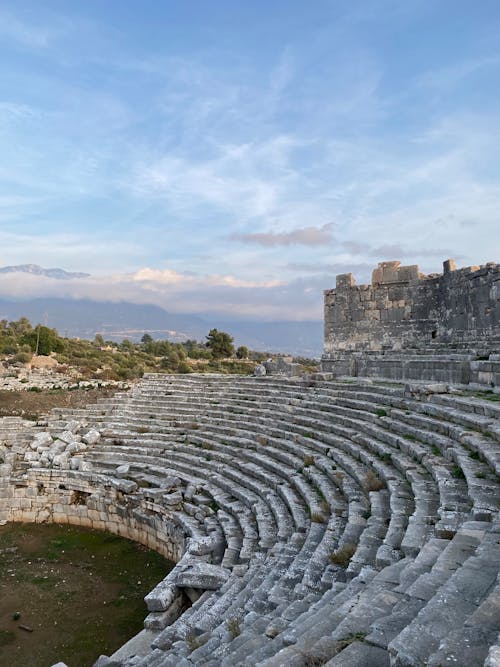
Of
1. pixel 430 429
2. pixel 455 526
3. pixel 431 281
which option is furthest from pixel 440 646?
pixel 431 281

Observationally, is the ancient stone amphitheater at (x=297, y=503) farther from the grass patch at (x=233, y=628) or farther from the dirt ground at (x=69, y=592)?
the dirt ground at (x=69, y=592)

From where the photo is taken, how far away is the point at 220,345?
1751 inches

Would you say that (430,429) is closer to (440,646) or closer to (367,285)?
(440,646)

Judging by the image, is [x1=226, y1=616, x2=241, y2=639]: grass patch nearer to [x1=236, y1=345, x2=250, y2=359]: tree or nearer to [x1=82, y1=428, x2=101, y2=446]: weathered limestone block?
[x1=82, y1=428, x2=101, y2=446]: weathered limestone block

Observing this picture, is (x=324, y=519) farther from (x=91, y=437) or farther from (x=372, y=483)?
(x=91, y=437)

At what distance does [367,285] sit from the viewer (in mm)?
17797

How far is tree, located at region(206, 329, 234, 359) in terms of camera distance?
1743 inches

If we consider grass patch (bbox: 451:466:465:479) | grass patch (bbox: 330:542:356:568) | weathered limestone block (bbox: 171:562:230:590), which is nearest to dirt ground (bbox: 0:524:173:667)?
weathered limestone block (bbox: 171:562:230:590)

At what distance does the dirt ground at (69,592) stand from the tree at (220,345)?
31.0 meters

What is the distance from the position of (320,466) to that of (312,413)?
10.2 ft

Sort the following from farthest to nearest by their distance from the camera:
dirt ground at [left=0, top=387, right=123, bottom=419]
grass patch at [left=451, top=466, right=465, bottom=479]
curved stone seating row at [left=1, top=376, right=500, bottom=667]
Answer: dirt ground at [left=0, top=387, right=123, bottom=419] → grass patch at [left=451, top=466, right=465, bottom=479] → curved stone seating row at [left=1, top=376, right=500, bottom=667]

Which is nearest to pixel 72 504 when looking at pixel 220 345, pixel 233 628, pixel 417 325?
pixel 233 628

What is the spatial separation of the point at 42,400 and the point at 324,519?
15.3m

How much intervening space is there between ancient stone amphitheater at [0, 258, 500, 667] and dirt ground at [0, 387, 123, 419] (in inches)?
37.3
